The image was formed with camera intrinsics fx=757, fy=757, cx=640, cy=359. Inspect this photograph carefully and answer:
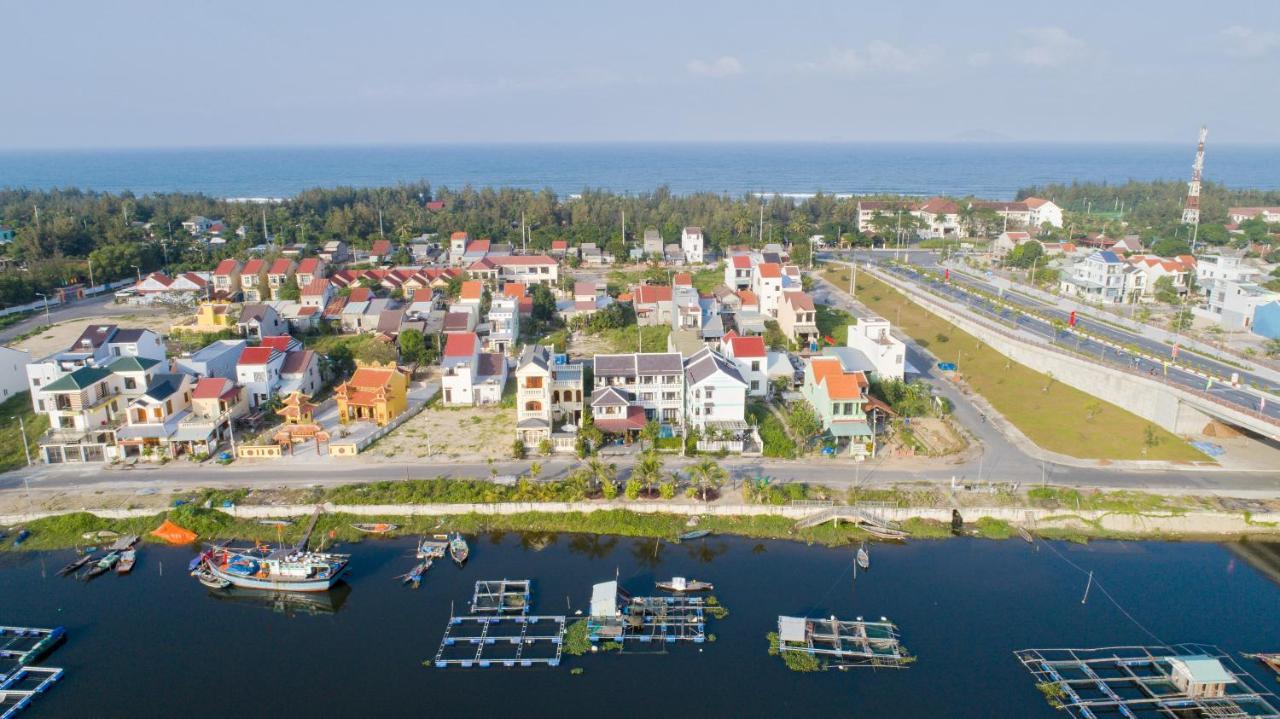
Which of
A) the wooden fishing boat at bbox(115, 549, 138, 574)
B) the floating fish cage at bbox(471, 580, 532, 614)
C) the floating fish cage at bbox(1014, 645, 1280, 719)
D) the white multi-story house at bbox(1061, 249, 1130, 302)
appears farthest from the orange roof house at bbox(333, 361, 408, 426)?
the white multi-story house at bbox(1061, 249, 1130, 302)

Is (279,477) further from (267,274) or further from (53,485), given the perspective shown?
(267,274)

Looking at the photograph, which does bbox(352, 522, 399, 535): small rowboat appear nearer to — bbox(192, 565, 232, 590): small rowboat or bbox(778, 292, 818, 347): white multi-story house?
bbox(192, 565, 232, 590): small rowboat

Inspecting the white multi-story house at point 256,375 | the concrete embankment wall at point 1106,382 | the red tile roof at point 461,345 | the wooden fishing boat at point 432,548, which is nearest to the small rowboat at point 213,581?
the wooden fishing boat at point 432,548

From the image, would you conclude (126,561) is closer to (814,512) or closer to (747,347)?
(814,512)

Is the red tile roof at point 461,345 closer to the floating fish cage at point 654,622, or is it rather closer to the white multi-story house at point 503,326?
the white multi-story house at point 503,326

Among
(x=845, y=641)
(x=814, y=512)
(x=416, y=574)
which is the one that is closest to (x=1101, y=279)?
(x=814, y=512)

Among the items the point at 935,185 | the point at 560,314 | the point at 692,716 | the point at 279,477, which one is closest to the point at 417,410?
the point at 279,477
